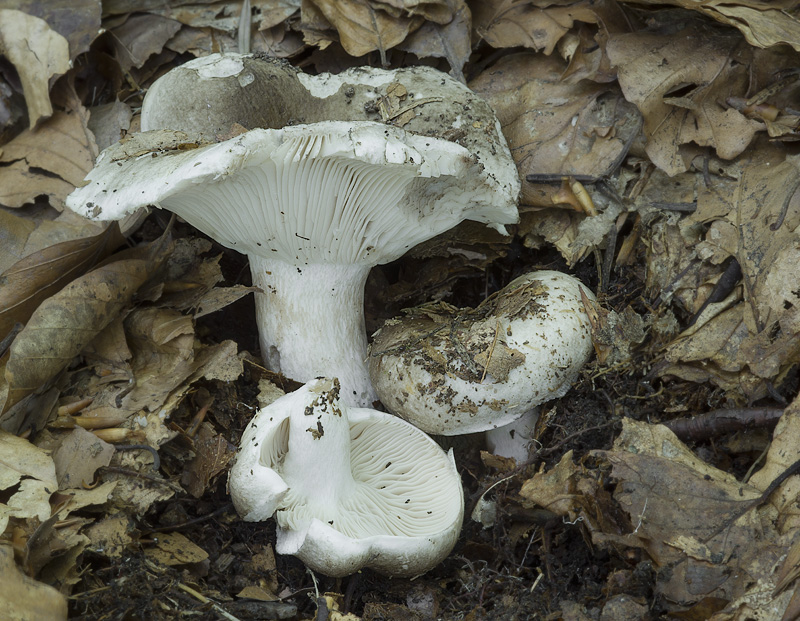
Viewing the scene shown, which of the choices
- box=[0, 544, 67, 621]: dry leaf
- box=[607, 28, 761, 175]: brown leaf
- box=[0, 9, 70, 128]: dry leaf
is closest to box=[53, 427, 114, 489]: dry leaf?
box=[0, 544, 67, 621]: dry leaf

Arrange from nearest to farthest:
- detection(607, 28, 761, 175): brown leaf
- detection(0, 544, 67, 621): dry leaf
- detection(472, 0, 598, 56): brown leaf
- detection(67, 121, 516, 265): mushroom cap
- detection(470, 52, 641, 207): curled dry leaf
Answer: detection(0, 544, 67, 621): dry leaf < detection(67, 121, 516, 265): mushroom cap < detection(607, 28, 761, 175): brown leaf < detection(470, 52, 641, 207): curled dry leaf < detection(472, 0, 598, 56): brown leaf

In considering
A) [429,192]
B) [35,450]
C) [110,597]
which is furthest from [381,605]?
[429,192]

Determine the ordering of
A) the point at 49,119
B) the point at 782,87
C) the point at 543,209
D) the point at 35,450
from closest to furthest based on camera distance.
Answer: the point at 35,450, the point at 782,87, the point at 543,209, the point at 49,119

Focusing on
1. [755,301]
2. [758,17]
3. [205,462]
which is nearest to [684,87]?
[758,17]

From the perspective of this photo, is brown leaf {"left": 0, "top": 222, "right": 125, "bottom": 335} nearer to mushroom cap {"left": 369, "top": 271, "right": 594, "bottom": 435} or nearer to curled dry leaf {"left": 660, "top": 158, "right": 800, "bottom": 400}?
mushroom cap {"left": 369, "top": 271, "right": 594, "bottom": 435}

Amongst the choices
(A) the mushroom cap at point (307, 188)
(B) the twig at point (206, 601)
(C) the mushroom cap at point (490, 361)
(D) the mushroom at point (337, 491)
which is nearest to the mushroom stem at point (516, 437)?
(C) the mushroom cap at point (490, 361)

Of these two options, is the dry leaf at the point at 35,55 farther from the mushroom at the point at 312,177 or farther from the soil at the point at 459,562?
the soil at the point at 459,562

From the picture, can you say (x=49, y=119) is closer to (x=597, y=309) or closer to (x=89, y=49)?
(x=89, y=49)
